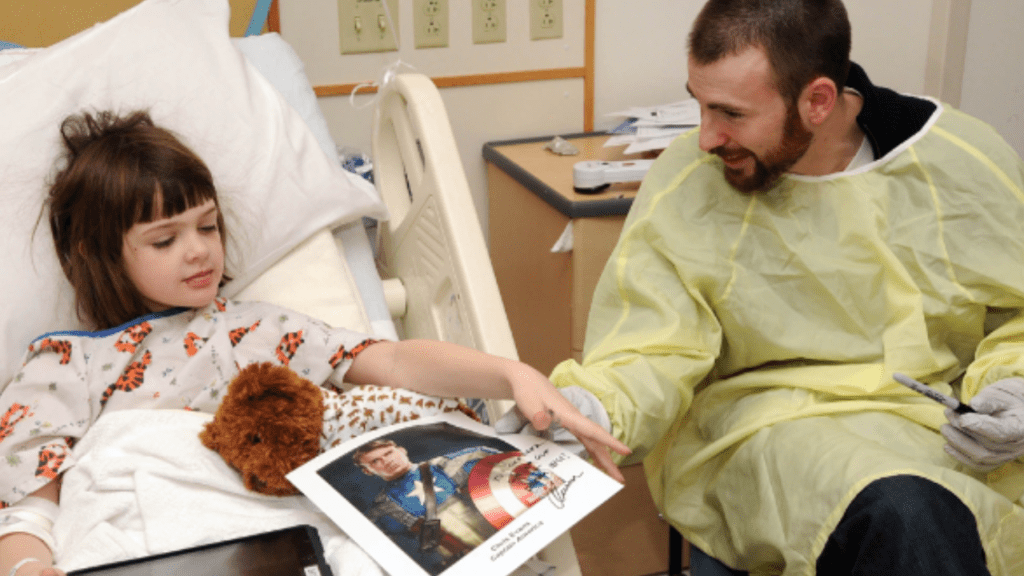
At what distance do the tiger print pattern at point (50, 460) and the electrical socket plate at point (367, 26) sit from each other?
3.72 feet

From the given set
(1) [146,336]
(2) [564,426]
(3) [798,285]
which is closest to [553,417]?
(2) [564,426]

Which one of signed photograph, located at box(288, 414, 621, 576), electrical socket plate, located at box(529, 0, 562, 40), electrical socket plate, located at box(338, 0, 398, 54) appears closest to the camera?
signed photograph, located at box(288, 414, 621, 576)

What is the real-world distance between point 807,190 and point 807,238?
67mm

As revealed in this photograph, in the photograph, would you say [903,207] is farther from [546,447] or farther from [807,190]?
[546,447]

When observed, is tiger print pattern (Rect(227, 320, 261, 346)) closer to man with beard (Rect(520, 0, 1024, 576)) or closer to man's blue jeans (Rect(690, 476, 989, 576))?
man with beard (Rect(520, 0, 1024, 576))

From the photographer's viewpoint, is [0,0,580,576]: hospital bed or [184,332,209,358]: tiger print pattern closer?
[0,0,580,576]: hospital bed

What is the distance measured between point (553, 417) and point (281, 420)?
0.30 metres

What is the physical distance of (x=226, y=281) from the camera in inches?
53.9

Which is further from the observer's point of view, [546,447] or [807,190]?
[807,190]

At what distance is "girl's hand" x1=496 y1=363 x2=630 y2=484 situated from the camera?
1.02m

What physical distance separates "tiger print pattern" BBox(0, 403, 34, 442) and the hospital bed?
0.08 meters

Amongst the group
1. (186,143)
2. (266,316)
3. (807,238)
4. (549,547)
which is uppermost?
(186,143)

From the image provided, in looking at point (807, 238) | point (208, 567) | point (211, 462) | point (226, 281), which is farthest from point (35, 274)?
point (807, 238)

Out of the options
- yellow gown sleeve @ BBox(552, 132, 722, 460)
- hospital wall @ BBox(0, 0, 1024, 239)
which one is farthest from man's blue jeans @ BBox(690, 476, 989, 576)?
hospital wall @ BBox(0, 0, 1024, 239)
